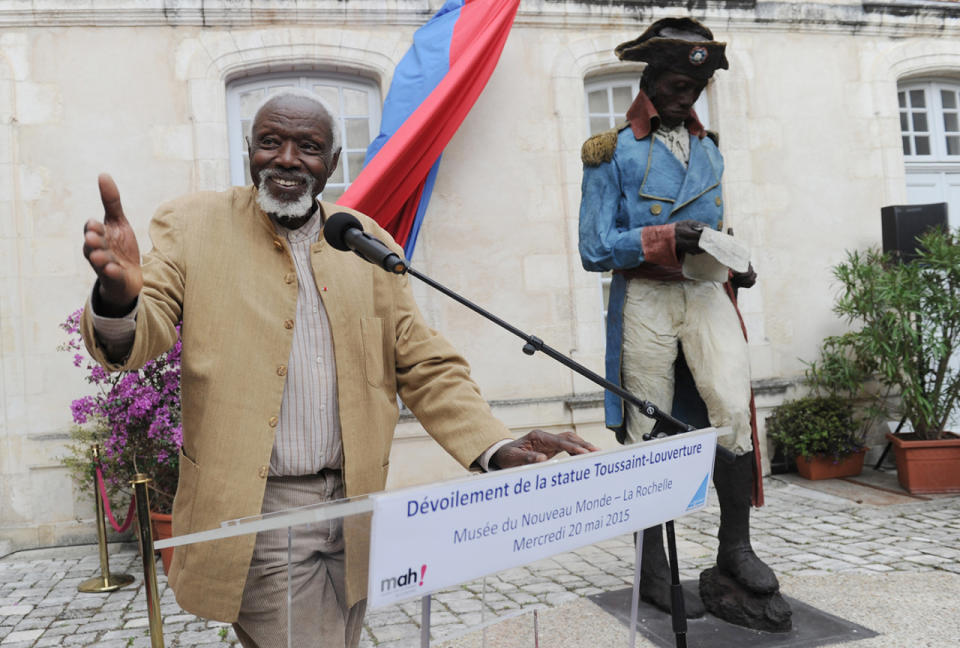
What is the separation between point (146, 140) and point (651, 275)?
174 inches

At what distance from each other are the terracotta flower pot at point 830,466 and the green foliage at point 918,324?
628 millimetres

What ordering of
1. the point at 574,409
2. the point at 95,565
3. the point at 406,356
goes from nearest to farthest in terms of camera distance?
the point at 406,356
the point at 95,565
the point at 574,409

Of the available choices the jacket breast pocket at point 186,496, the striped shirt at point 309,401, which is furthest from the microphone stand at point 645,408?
the jacket breast pocket at point 186,496

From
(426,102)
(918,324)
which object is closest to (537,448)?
(426,102)

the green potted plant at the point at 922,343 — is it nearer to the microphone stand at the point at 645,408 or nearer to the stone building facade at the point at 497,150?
the stone building facade at the point at 497,150

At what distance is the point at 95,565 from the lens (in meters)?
5.30

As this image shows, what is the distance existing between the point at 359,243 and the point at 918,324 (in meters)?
5.78

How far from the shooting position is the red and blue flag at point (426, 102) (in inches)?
233

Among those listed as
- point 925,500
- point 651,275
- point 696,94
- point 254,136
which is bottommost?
point 925,500

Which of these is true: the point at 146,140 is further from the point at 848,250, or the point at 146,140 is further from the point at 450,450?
the point at 848,250

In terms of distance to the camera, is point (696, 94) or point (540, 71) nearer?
point (696, 94)

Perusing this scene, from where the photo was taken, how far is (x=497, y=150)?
6.60 metres

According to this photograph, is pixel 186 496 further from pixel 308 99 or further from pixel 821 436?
pixel 821 436

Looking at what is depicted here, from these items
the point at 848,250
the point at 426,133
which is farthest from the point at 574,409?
the point at 848,250
